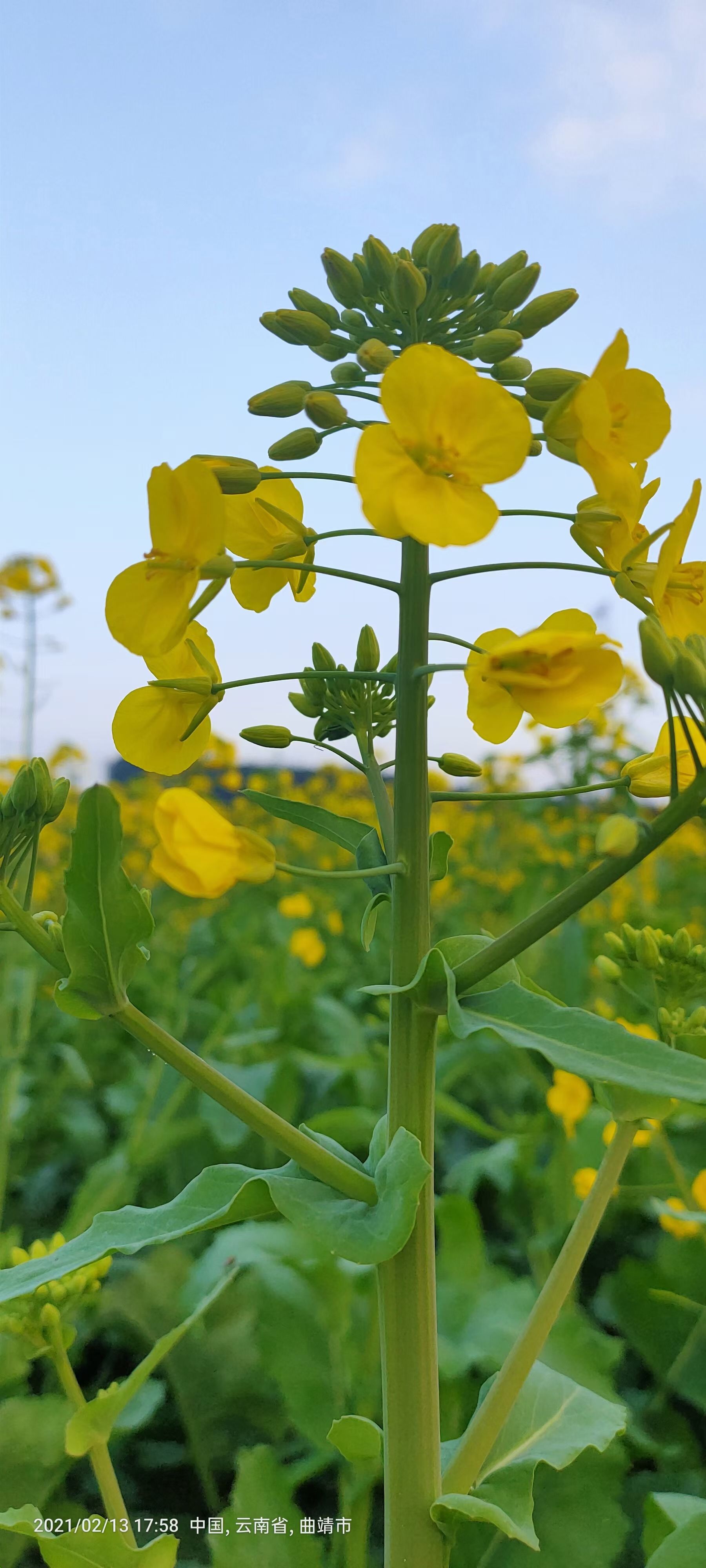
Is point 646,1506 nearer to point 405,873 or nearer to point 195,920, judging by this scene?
point 405,873

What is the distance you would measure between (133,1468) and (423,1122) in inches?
48.0

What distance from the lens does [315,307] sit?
3.43 ft

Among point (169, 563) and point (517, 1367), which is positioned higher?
point (169, 563)

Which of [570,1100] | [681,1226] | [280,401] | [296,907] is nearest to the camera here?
[280,401]

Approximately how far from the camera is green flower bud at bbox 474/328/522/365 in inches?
37.0

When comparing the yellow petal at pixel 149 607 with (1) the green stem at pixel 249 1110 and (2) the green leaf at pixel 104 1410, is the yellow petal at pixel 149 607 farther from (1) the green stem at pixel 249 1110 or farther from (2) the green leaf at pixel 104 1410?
(2) the green leaf at pixel 104 1410

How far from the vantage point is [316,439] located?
100cm

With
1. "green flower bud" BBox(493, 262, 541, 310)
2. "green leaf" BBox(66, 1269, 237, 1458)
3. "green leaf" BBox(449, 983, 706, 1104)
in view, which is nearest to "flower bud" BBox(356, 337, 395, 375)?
"green flower bud" BBox(493, 262, 541, 310)

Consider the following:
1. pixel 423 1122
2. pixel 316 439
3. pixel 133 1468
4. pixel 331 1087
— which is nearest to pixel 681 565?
pixel 316 439

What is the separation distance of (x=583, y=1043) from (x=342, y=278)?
0.76 meters

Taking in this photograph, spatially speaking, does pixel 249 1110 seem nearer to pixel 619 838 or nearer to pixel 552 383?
pixel 619 838

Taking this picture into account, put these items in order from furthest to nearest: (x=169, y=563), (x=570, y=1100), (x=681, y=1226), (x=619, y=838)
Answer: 1. (x=570, y=1100)
2. (x=681, y=1226)
3. (x=169, y=563)
4. (x=619, y=838)

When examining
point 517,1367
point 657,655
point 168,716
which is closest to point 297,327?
point 168,716

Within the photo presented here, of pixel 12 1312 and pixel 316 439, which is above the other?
pixel 316 439
